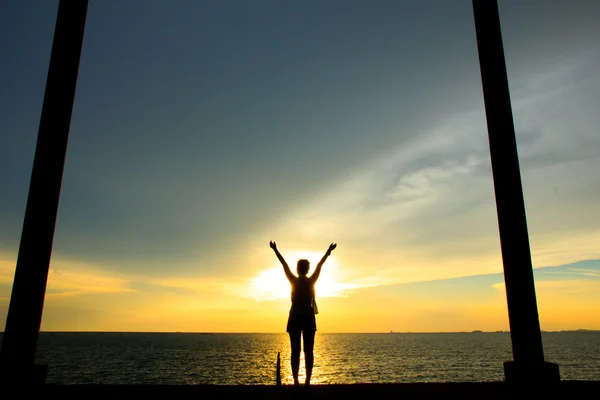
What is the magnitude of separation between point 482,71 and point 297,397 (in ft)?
16.3

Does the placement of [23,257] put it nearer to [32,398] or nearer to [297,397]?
[32,398]

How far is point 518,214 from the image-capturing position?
4.99m

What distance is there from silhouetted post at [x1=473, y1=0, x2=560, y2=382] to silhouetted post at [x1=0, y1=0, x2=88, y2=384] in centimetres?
556

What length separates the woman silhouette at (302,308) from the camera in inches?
237

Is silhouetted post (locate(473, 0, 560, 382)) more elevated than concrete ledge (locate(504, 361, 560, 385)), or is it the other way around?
silhouetted post (locate(473, 0, 560, 382))

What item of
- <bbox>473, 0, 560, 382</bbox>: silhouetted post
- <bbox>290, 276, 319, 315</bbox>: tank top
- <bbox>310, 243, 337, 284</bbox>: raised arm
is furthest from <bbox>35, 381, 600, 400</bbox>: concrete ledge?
<bbox>310, 243, 337, 284</bbox>: raised arm

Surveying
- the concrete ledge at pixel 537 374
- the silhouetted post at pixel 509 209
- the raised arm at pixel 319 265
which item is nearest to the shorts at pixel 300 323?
the raised arm at pixel 319 265

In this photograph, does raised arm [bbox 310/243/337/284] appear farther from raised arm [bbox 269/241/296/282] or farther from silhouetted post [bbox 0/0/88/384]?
silhouetted post [bbox 0/0/88/384]

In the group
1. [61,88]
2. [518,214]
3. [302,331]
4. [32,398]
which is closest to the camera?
[32,398]

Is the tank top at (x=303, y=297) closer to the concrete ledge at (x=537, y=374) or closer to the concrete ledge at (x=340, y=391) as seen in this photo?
the concrete ledge at (x=340, y=391)

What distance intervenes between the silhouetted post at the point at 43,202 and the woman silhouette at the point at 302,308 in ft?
9.91

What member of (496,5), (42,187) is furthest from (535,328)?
(42,187)

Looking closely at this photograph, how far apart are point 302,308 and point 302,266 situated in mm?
628

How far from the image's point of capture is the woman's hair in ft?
20.6
